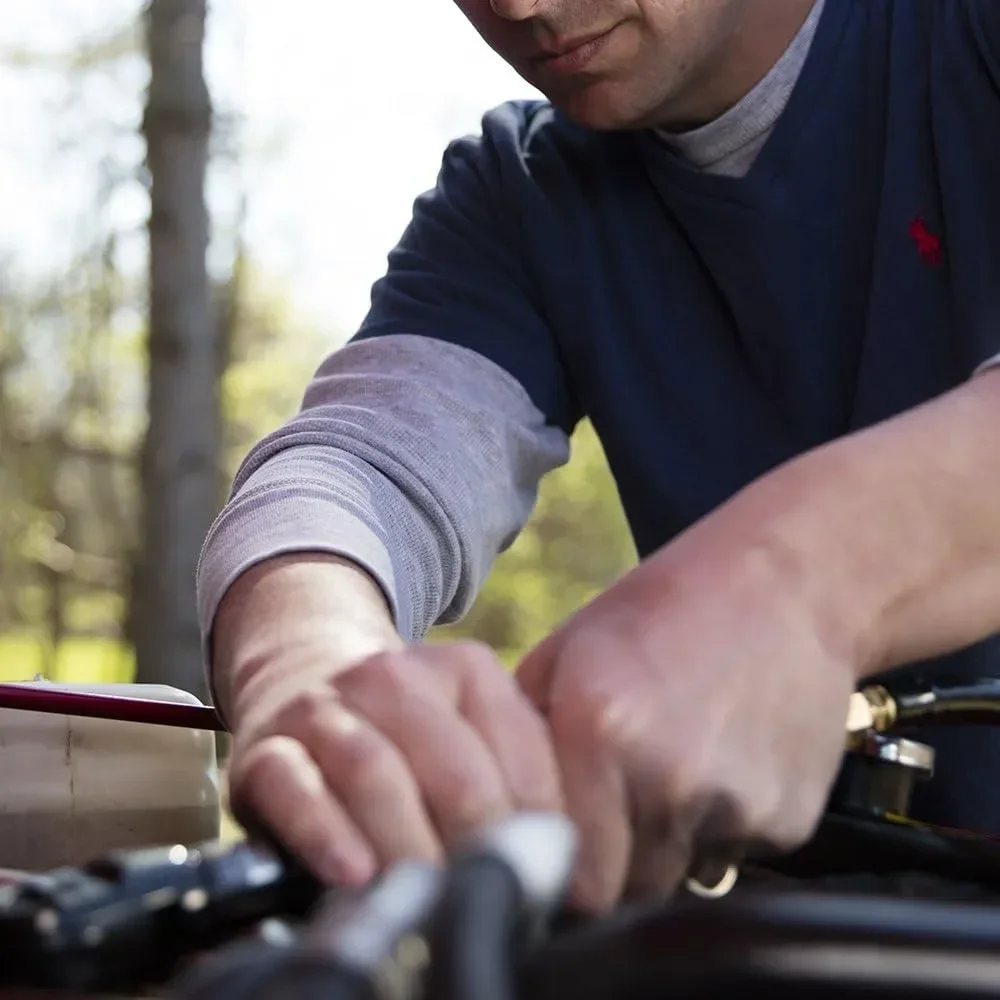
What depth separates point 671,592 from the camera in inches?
20.1

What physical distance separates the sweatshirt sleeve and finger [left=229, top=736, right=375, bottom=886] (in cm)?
25

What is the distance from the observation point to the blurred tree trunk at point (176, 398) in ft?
11.5

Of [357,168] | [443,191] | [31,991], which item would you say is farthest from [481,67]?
[31,991]

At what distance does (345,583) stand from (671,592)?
23 centimetres

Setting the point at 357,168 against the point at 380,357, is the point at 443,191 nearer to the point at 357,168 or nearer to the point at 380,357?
the point at 380,357

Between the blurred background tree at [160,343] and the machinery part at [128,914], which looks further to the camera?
the blurred background tree at [160,343]

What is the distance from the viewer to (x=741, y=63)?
1.00 metres

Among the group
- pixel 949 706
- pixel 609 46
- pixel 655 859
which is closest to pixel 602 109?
pixel 609 46

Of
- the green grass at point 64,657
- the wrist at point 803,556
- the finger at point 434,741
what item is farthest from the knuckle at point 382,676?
the green grass at point 64,657

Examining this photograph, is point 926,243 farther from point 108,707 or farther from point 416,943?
point 416,943

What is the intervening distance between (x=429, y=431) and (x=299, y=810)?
0.51 metres

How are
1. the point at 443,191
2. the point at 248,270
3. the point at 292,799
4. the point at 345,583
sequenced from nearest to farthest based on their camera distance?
the point at 292,799, the point at 345,583, the point at 443,191, the point at 248,270

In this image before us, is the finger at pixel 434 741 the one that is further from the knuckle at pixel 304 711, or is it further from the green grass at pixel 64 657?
the green grass at pixel 64 657

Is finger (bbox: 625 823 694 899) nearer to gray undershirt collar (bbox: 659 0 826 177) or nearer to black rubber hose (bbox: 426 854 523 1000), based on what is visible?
black rubber hose (bbox: 426 854 523 1000)
